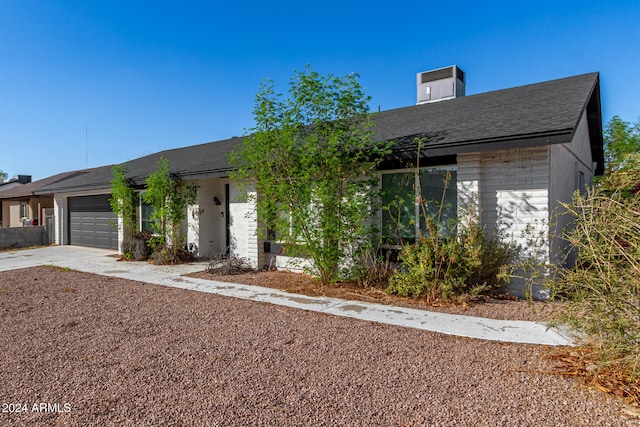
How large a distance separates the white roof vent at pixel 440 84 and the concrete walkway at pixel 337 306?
8391 mm

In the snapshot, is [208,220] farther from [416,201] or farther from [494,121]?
[494,121]

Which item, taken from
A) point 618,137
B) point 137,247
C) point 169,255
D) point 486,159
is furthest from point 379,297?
point 618,137

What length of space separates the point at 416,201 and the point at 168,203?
24.2 feet

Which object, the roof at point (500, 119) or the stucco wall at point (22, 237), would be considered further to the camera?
the stucco wall at point (22, 237)

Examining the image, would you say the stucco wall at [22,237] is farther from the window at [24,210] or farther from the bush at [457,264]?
the bush at [457,264]

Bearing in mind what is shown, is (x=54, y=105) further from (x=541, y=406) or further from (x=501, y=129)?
(x=541, y=406)

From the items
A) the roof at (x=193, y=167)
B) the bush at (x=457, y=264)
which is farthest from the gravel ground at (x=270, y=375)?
the roof at (x=193, y=167)

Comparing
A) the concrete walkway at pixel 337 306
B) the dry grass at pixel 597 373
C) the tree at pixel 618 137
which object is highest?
the tree at pixel 618 137

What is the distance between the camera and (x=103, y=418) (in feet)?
8.64

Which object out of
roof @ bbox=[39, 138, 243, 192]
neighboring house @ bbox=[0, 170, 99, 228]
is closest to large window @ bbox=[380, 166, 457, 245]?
roof @ bbox=[39, 138, 243, 192]

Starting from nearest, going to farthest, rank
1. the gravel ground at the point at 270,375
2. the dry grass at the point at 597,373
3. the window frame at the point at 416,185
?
the gravel ground at the point at 270,375 < the dry grass at the point at 597,373 < the window frame at the point at 416,185

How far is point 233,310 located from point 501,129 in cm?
517

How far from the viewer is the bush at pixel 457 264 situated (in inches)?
225

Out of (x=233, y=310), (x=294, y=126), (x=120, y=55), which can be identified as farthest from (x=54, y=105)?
(x=233, y=310)
